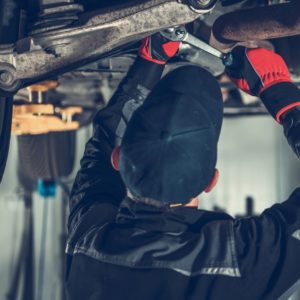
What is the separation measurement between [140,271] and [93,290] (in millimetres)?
117

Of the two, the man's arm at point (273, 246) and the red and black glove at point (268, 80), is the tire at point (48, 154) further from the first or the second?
the man's arm at point (273, 246)

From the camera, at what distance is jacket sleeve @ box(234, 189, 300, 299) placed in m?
1.22

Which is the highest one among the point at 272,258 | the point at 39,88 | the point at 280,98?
the point at 39,88

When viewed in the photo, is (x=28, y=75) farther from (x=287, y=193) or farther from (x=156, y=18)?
A: (x=287, y=193)

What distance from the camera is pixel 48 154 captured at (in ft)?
8.72

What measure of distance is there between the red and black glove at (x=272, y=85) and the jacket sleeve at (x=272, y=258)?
20 centimetres

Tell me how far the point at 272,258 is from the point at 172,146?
30 centimetres

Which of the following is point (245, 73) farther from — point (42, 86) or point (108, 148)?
point (42, 86)

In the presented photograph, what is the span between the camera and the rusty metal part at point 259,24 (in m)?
1.40

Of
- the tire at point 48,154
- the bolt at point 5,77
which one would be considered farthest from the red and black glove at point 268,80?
the tire at point 48,154

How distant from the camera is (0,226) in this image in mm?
3189

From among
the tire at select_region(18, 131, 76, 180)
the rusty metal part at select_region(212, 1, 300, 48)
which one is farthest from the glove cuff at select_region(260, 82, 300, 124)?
the tire at select_region(18, 131, 76, 180)

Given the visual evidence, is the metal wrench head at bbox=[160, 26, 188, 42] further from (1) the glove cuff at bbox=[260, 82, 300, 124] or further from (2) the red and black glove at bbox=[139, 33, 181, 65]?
(1) the glove cuff at bbox=[260, 82, 300, 124]

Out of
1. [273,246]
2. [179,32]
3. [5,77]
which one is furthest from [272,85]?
[5,77]
